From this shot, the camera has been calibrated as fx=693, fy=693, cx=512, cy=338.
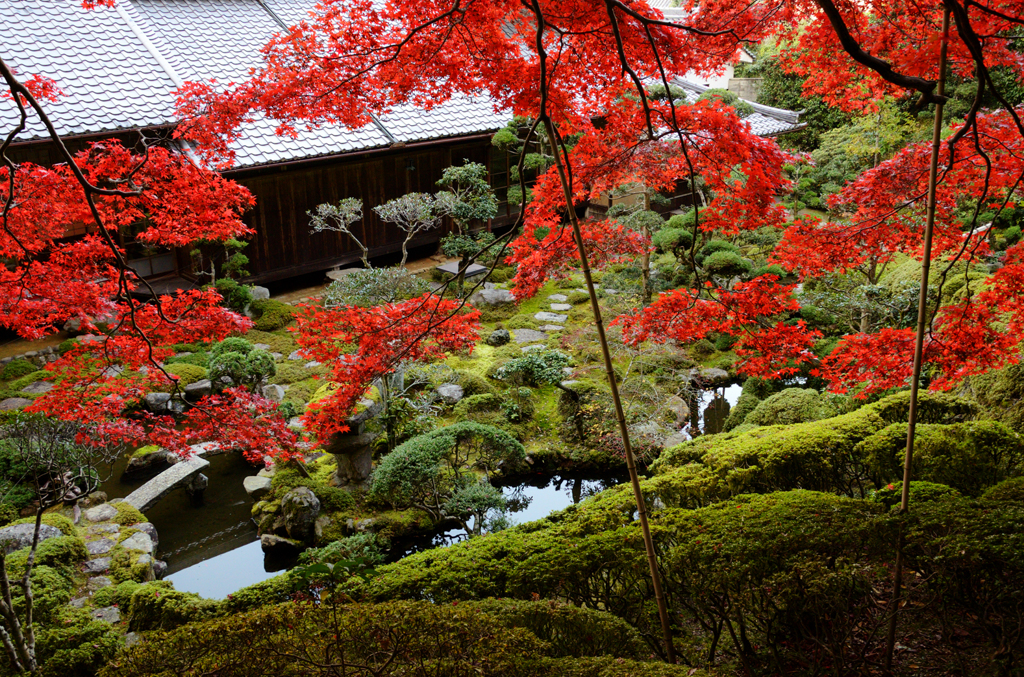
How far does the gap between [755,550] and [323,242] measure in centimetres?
1066

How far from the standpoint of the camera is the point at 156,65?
36.5 feet

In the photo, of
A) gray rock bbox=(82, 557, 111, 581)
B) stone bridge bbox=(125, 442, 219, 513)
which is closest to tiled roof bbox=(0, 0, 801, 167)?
stone bridge bbox=(125, 442, 219, 513)

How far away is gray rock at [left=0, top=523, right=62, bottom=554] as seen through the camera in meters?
5.62

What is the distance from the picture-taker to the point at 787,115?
1588 cm


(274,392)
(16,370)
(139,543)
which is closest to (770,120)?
(274,392)

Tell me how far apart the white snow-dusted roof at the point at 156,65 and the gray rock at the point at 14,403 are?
3.20 meters

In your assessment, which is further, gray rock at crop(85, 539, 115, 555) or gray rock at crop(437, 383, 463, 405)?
gray rock at crop(437, 383, 463, 405)

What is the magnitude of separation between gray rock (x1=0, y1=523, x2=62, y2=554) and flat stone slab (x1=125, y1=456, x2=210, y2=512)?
1062 mm

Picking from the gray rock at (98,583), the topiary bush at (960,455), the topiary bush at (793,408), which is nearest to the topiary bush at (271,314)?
the gray rock at (98,583)

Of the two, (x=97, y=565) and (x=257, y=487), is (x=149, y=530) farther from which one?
(x=257, y=487)

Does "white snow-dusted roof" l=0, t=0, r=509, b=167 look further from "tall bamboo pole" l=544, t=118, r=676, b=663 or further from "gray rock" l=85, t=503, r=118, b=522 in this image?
"tall bamboo pole" l=544, t=118, r=676, b=663

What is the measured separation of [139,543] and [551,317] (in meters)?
7.03

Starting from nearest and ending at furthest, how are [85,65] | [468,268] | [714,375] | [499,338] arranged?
[714,375]
[85,65]
[499,338]
[468,268]

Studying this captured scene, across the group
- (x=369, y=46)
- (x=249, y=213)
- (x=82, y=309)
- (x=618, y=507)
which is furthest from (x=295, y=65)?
(x=249, y=213)
